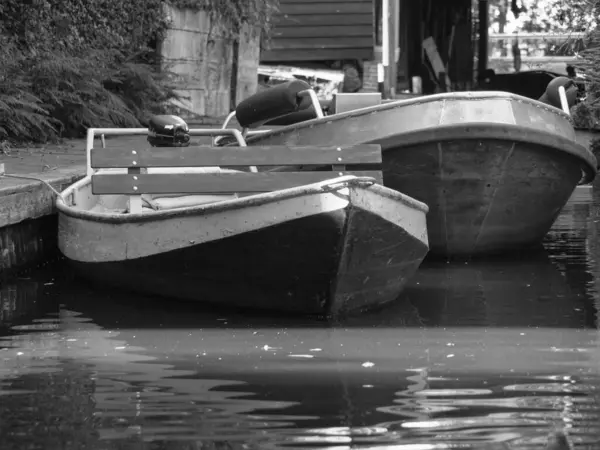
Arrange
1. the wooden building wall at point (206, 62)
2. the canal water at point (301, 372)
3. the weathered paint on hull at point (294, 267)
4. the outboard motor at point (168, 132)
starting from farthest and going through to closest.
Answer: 1. the wooden building wall at point (206, 62)
2. the outboard motor at point (168, 132)
3. the weathered paint on hull at point (294, 267)
4. the canal water at point (301, 372)

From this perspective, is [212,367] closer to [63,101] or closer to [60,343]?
[60,343]

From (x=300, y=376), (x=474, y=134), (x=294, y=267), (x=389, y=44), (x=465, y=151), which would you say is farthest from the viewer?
(x=389, y=44)

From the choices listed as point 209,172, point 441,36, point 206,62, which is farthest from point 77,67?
point 441,36

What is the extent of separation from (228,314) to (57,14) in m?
8.86

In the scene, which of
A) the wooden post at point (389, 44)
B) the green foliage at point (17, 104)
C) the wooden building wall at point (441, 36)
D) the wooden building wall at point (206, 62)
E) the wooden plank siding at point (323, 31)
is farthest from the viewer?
the wooden building wall at point (441, 36)

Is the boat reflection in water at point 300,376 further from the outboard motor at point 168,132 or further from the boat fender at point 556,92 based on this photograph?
the boat fender at point 556,92

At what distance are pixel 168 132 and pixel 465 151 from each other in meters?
2.21

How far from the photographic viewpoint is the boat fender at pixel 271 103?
9.36 meters

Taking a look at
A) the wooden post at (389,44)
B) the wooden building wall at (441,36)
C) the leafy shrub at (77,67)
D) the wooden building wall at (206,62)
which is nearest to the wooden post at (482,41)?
the wooden building wall at (441,36)

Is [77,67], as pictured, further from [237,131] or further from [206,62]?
[237,131]

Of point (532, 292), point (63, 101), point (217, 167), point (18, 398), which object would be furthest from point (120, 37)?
point (18, 398)

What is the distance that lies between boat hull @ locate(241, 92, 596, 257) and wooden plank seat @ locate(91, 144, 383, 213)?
0.97m

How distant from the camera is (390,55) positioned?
65.1ft

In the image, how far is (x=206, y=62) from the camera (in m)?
19.3
